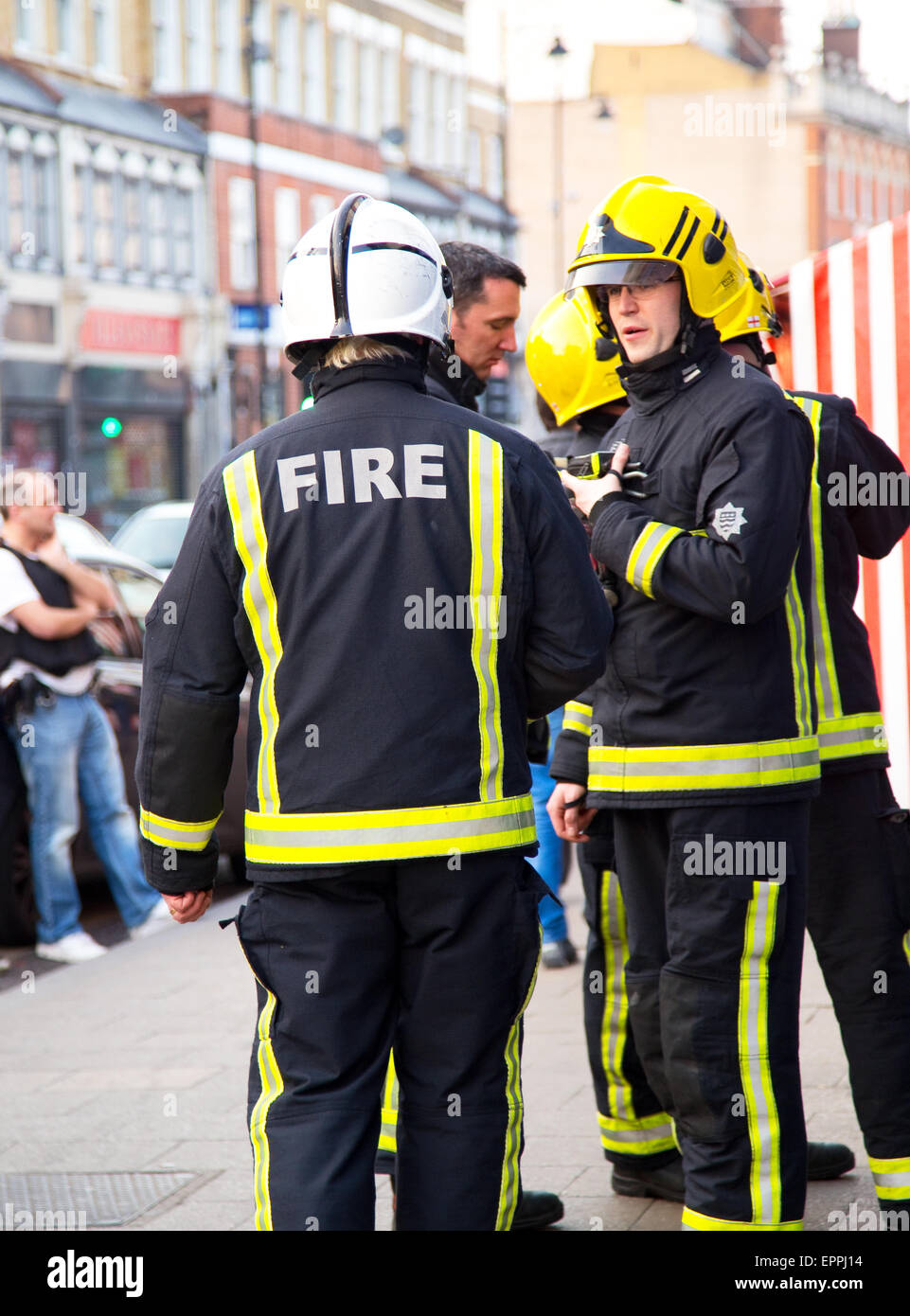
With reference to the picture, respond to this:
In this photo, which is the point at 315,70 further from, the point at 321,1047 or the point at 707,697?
the point at 321,1047

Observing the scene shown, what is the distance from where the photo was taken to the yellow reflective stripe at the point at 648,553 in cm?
338

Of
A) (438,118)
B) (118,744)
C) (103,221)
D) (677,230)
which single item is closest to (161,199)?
(103,221)

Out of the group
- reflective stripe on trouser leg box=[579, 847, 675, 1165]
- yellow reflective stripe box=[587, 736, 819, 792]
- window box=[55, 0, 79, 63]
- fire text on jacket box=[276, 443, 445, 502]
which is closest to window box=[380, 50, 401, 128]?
window box=[55, 0, 79, 63]

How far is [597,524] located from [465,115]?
4788 centimetres

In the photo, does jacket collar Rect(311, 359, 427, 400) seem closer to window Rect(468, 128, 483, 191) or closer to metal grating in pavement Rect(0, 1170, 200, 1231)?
metal grating in pavement Rect(0, 1170, 200, 1231)

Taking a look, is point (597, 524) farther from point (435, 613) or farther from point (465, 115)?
point (465, 115)

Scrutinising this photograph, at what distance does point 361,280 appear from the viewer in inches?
117

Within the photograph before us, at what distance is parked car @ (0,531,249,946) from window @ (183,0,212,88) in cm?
2901

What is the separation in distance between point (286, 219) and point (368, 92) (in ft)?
16.6

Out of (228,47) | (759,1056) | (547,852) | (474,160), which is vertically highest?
(474,160)

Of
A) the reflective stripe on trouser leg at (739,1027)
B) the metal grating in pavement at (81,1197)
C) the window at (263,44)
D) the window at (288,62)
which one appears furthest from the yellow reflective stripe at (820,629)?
the window at (288,62)

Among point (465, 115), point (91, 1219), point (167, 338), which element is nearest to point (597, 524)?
point (91, 1219)

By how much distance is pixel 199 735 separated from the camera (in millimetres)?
3018

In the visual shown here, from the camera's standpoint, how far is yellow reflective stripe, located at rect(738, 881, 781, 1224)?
10.9ft
